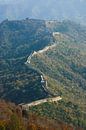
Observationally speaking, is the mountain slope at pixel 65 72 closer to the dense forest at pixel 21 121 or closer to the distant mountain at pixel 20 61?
the distant mountain at pixel 20 61

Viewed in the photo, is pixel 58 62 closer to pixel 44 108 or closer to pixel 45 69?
pixel 45 69

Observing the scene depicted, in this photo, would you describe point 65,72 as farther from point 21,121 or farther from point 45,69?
point 21,121

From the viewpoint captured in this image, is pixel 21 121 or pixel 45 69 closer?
pixel 21 121

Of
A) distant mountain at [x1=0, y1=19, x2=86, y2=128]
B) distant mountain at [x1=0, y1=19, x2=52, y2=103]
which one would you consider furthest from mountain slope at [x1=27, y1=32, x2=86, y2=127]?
distant mountain at [x1=0, y1=19, x2=52, y2=103]

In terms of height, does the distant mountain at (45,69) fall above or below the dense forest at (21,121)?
below

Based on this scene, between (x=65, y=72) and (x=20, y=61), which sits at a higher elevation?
(x=20, y=61)

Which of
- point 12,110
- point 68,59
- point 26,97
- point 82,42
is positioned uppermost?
point 12,110

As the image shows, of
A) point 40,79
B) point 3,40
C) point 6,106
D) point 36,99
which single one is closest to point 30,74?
point 40,79

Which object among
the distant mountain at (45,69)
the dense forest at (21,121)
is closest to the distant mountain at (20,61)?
the distant mountain at (45,69)

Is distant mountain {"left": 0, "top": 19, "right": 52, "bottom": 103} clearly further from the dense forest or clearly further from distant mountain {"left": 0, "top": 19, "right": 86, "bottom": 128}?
the dense forest

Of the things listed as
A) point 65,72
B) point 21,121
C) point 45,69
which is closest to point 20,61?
point 45,69

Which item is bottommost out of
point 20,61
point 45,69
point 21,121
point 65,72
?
point 65,72
